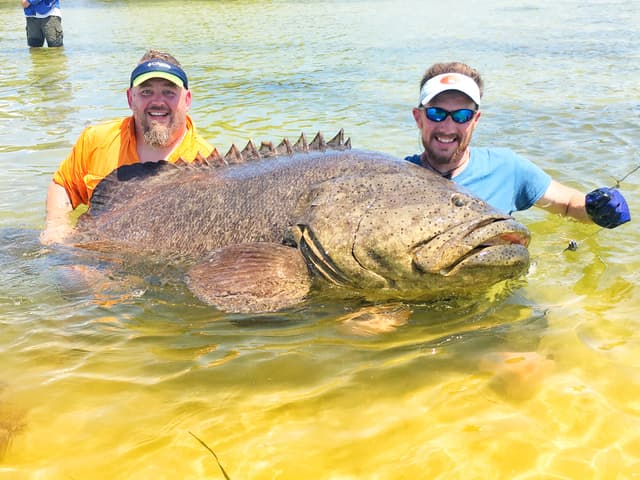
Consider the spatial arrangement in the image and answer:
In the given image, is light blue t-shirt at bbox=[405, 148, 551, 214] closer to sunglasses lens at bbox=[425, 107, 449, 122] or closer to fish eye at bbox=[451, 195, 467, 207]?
sunglasses lens at bbox=[425, 107, 449, 122]

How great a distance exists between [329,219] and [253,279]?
1.86 feet

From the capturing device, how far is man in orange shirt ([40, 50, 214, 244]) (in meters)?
4.95

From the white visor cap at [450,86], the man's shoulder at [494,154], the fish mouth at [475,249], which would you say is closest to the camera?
the fish mouth at [475,249]

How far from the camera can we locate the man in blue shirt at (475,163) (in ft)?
13.3

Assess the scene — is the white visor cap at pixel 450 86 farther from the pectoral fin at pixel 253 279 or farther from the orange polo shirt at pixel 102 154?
the orange polo shirt at pixel 102 154

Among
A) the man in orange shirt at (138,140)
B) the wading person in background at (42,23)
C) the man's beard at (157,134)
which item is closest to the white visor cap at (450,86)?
the man in orange shirt at (138,140)

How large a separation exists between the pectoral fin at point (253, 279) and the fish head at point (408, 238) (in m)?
0.14

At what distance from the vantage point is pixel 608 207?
4008mm

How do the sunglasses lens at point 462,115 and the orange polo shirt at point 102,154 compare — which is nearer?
the sunglasses lens at point 462,115

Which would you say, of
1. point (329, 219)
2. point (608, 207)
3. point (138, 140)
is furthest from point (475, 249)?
point (138, 140)

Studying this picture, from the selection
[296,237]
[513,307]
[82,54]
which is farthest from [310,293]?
[82,54]

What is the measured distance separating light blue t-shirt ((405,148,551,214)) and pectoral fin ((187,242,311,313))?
1364mm

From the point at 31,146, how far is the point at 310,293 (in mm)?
6360

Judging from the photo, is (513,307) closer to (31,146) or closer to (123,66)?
(31,146)
